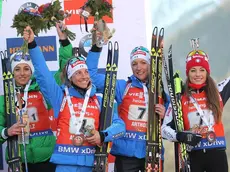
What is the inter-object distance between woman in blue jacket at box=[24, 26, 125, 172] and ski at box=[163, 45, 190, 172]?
0.63m

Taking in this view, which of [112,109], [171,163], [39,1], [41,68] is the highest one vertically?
[39,1]

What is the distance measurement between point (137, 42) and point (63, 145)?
2.32 meters

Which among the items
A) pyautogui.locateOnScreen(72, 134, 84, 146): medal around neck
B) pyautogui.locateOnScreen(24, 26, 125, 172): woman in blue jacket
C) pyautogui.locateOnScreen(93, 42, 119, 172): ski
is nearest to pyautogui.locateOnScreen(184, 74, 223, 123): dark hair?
pyautogui.locateOnScreen(93, 42, 119, 172): ski

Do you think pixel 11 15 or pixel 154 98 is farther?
pixel 11 15

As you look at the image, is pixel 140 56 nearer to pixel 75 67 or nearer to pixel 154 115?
pixel 154 115

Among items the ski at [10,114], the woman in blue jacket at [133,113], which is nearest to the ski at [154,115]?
the woman in blue jacket at [133,113]

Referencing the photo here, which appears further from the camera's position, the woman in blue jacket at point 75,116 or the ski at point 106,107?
the ski at point 106,107

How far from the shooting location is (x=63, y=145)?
513 centimetres

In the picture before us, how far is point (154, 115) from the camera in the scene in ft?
18.4

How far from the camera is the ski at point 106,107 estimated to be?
17.1 ft

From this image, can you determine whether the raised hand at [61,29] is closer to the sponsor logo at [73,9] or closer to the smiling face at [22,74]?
the smiling face at [22,74]

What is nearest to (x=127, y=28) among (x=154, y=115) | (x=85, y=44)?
(x=85, y=44)

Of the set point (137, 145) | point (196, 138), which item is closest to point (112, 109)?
point (137, 145)

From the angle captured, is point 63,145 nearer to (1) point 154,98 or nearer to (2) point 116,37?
(1) point 154,98
